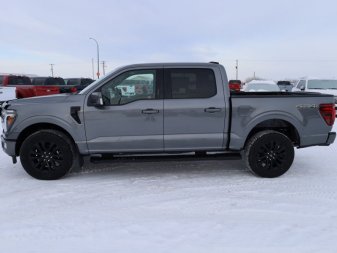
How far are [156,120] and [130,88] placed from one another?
64 cm

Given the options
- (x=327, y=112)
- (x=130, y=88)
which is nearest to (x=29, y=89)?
(x=130, y=88)

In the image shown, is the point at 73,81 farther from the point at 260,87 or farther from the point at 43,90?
the point at 260,87

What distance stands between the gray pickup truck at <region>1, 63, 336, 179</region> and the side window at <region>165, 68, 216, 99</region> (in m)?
0.02

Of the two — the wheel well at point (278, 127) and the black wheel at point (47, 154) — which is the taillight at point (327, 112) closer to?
the wheel well at point (278, 127)

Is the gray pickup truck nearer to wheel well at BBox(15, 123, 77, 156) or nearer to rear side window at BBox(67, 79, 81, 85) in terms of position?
wheel well at BBox(15, 123, 77, 156)

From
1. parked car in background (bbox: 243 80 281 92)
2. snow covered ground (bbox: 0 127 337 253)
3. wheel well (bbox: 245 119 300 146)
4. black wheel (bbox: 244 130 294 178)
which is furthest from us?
parked car in background (bbox: 243 80 281 92)

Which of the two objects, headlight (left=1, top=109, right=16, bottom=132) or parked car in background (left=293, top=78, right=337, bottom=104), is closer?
headlight (left=1, top=109, right=16, bottom=132)

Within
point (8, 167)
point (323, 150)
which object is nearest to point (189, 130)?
point (8, 167)

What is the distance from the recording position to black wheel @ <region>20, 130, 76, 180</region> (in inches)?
218

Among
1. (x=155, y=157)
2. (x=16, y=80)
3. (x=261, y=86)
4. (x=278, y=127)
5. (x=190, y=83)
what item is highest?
(x=16, y=80)

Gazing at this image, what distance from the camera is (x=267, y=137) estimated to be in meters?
5.75

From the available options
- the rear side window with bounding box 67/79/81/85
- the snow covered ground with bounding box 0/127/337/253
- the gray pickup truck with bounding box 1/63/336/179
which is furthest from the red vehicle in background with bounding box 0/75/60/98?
the gray pickup truck with bounding box 1/63/336/179

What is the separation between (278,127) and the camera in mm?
6039

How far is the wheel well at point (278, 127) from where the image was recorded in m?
5.89
